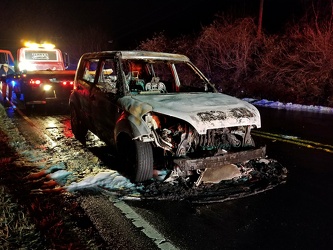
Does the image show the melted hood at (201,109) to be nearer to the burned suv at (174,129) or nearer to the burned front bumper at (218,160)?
the burned suv at (174,129)

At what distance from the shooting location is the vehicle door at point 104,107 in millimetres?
5078

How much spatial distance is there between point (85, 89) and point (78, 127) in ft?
3.92

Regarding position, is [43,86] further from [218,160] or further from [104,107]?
[218,160]

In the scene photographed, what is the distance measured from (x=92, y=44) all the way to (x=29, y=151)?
1539 inches

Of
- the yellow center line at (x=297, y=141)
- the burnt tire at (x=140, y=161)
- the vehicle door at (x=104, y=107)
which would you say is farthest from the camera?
the yellow center line at (x=297, y=141)

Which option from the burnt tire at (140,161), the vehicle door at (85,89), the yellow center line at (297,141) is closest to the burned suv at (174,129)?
the burnt tire at (140,161)

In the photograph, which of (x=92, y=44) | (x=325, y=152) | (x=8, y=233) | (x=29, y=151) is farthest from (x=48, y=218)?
(x=92, y=44)

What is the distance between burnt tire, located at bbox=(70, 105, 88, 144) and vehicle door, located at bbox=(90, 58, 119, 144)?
1154 millimetres

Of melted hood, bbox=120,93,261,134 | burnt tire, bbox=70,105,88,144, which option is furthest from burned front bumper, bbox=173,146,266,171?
burnt tire, bbox=70,105,88,144

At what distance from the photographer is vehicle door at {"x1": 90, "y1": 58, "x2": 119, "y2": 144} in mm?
5078

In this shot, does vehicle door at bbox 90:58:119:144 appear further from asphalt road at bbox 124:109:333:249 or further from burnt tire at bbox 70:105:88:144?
asphalt road at bbox 124:109:333:249

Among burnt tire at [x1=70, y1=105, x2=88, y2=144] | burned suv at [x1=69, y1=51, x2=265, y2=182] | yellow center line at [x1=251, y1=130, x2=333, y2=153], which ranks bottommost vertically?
yellow center line at [x1=251, y1=130, x2=333, y2=153]

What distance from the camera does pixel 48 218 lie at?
3506 mm

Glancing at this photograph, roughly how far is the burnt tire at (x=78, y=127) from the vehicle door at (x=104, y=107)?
3.78 ft
